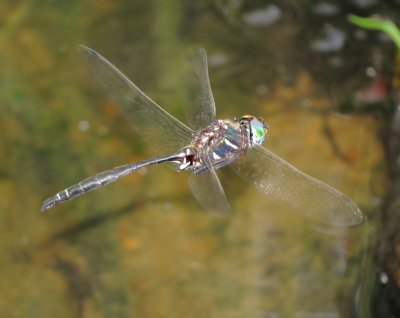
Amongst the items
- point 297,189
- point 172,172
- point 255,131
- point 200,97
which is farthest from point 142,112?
point 172,172

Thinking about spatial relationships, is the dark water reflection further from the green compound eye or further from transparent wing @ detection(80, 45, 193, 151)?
the green compound eye

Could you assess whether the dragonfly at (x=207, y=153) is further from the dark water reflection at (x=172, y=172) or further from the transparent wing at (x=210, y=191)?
the dark water reflection at (x=172, y=172)

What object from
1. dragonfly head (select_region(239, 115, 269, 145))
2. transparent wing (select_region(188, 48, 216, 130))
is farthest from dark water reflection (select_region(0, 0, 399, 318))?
dragonfly head (select_region(239, 115, 269, 145))

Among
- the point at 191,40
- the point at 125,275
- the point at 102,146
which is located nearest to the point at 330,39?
the point at 191,40

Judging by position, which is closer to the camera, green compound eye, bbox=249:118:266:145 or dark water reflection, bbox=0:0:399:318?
green compound eye, bbox=249:118:266:145

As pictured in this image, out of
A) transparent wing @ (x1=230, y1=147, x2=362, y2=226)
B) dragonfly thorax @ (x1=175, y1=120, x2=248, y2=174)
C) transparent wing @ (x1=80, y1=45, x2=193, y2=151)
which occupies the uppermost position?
transparent wing @ (x1=80, y1=45, x2=193, y2=151)

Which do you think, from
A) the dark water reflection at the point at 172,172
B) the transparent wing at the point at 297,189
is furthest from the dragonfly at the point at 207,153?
the dark water reflection at the point at 172,172

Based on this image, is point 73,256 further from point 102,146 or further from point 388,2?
point 388,2
